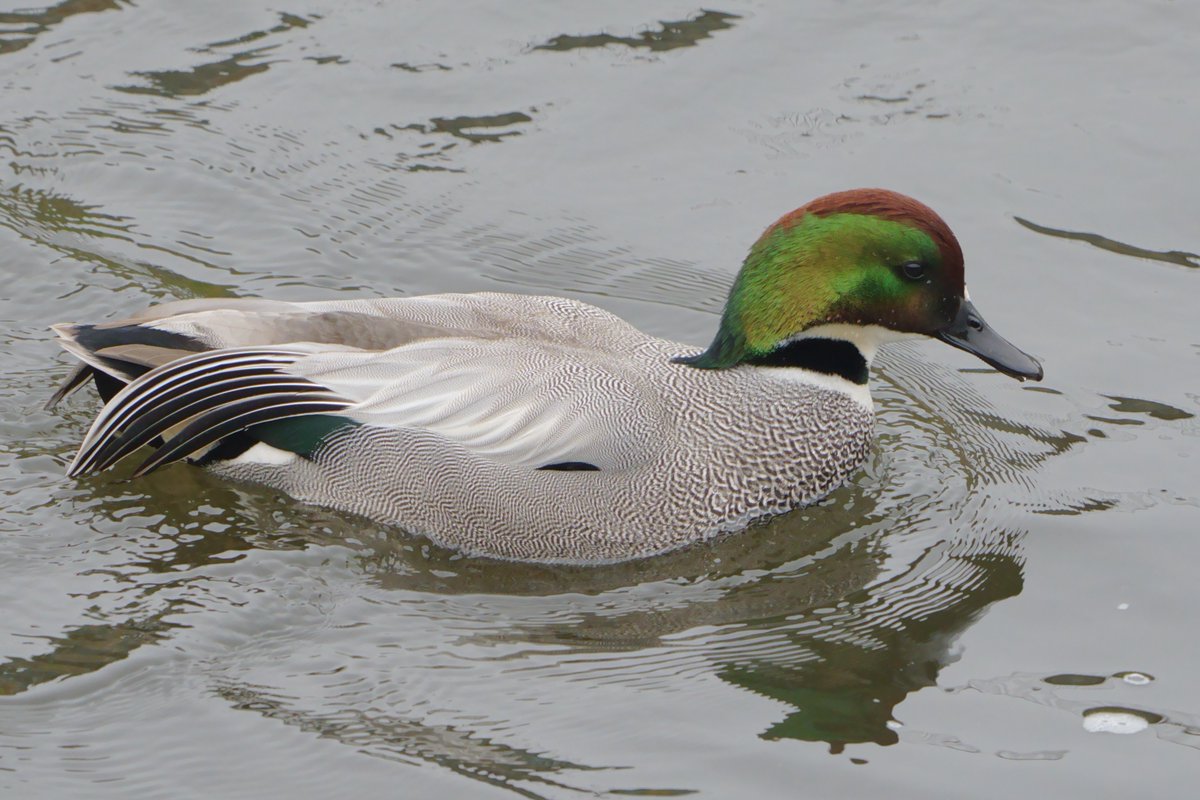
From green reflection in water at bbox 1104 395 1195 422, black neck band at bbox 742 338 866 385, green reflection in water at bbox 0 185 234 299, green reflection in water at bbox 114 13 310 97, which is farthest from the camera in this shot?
green reflection in water at bbox 114 13 310 97

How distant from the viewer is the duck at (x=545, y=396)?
6.81 meters

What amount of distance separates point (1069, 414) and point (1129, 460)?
Answer: 42cm

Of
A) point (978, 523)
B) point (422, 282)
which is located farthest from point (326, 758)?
point (422, 282)

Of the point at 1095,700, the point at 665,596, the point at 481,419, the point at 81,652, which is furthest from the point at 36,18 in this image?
the point at 1095,700

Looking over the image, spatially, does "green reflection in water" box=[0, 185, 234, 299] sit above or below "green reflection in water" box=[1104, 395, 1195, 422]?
above

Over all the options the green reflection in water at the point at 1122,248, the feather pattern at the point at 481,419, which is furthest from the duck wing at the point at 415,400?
the green reflection in water at the point at 1122,248

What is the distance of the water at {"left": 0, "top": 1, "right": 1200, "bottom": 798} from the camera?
5848 millimetres

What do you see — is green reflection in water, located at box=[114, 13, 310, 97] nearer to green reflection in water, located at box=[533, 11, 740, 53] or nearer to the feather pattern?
green reflection in water, located at box=[533, 11, 740, 53]

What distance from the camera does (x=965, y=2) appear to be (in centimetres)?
1067

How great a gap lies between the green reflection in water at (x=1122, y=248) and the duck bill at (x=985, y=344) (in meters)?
1.96

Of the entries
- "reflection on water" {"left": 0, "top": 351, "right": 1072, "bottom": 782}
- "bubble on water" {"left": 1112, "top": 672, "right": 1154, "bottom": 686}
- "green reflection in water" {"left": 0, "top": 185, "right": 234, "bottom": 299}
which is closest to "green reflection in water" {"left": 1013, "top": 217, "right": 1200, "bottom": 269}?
"reflection on water" {"left": 0, "top": 351, "right": 1072, "bottom": 782}

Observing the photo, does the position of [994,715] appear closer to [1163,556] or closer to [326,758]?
[1163,556]

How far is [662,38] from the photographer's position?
1049cm

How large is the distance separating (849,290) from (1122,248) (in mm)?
2448
